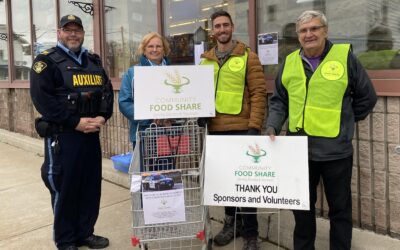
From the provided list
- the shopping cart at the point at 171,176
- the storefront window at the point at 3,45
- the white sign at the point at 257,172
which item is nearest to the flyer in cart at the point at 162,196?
the shopping cart at the point at 171,176

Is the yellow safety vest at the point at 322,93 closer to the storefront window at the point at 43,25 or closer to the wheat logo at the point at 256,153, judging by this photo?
the wheat logo at the point at 256,153

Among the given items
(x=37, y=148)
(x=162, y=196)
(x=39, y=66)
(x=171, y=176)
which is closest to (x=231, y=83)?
(x=171, y=176)

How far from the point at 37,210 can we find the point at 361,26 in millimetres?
3893

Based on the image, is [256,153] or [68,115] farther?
[68,115]

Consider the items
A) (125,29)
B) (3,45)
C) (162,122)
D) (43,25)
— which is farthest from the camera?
(3,45)

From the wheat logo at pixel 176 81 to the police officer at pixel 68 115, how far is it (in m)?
0.74

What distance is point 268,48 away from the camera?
13.7ft

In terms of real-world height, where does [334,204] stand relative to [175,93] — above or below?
below

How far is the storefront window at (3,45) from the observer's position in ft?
32.1

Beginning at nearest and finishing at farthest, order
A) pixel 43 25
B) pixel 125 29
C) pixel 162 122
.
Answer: pixel 162 122 < pixel 125 29 < pixel 43 25

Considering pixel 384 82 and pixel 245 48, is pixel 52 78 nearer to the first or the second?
pixel 245 48

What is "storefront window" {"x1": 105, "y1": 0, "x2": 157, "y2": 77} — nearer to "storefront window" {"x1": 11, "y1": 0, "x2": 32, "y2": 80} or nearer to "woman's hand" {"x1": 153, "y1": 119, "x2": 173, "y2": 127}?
"woman's hand" {"x1": 153, "y1": 119, "x2": 173, "y2": 127}

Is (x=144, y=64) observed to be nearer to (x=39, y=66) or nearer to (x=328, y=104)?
(x=39, y=66)

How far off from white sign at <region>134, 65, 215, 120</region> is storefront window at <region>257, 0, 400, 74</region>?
4.18 feet
